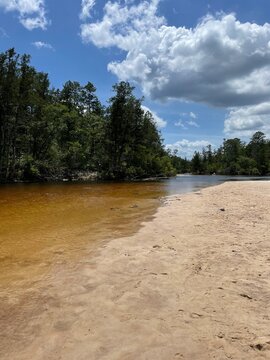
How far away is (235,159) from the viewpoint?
138000mm

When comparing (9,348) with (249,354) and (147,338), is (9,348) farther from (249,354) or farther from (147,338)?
(249,354)

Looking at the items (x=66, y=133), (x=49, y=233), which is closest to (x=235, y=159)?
(x=66, y=133)

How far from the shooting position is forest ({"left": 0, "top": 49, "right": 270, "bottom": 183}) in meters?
42.7

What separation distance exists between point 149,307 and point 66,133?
57852mm

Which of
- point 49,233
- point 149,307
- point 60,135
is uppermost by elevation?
point 60,135

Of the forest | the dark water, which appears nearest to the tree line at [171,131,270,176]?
the forest

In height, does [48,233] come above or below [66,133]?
below

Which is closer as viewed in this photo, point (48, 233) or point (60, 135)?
point (48, 233)

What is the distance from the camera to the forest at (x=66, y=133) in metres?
42.7

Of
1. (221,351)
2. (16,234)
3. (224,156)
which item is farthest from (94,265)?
(224,156)

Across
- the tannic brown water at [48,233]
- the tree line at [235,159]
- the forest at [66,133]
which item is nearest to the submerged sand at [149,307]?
the tannic brown water at [48,233]

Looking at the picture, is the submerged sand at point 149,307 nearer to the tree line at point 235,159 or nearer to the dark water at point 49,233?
the dark water at point 49,233

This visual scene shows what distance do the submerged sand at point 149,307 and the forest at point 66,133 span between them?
38.5 meters

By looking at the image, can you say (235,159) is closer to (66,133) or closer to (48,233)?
(66,133)
